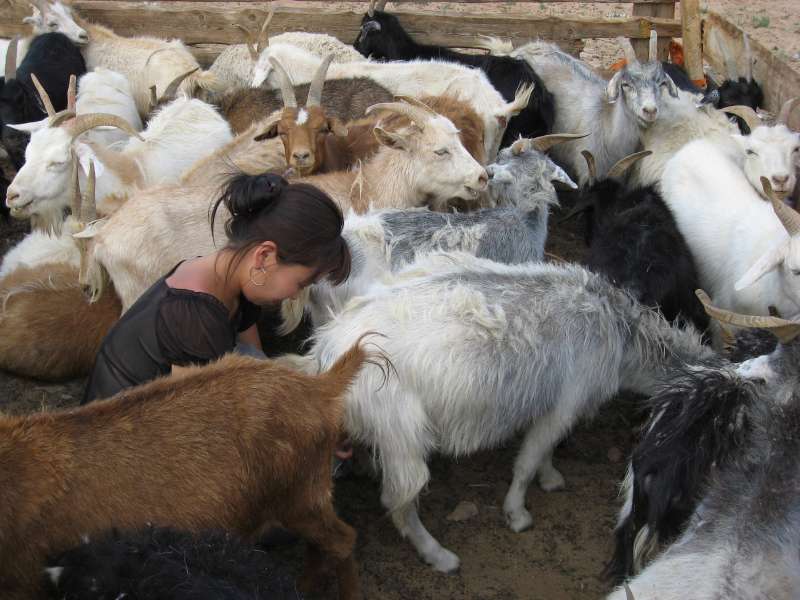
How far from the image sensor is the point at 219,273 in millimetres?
2963

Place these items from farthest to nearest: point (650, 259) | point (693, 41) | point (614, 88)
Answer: point (693, 41) < point (614, 88) < point (650, 259)

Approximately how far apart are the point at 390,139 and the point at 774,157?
2.52m

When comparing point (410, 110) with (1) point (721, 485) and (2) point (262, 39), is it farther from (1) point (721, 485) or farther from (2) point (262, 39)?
(1) point (721, 485)

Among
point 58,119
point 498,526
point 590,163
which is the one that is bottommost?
point 498,526

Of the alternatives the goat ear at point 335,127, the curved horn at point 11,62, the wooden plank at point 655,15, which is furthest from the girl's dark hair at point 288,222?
the wooden plank at point 655,15

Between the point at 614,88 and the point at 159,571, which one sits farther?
the point at 614,88

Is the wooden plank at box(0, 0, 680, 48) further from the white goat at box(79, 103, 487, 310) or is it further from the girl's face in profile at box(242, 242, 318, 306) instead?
the girl's face in profile at box(242, 242, 318, 306)

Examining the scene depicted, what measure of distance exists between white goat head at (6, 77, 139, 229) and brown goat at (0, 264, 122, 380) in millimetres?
698

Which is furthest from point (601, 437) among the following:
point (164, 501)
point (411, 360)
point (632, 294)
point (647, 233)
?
point (164, 501)

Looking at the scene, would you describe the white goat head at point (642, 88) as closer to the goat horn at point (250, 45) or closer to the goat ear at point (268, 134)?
the goat ear at point (268, 134)

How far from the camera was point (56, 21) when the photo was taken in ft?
24.3

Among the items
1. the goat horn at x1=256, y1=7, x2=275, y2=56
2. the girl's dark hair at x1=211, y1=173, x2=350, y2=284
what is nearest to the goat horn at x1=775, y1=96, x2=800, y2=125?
the girl's dark hair at x1=211, y1=173, x2=350, y2=284

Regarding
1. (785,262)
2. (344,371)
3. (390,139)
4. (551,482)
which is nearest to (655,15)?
(390,139)

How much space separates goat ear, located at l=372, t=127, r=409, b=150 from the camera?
5.01 m
